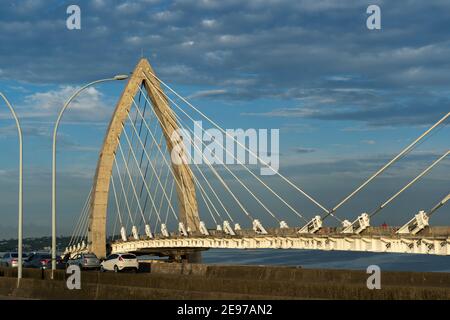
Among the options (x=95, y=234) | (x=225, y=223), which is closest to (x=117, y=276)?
(x=225, y=223)

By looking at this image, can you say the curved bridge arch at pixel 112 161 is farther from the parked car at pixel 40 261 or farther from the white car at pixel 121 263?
the white car at pixel 121 263

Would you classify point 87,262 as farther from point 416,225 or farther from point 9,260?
point 416,225

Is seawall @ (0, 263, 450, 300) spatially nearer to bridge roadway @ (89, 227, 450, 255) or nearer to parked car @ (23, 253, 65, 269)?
bridge roadway @ (89, 227, 450, 255)

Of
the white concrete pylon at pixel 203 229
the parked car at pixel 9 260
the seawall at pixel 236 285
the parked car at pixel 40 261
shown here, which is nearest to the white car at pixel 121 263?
the seawall at pixel 236 285

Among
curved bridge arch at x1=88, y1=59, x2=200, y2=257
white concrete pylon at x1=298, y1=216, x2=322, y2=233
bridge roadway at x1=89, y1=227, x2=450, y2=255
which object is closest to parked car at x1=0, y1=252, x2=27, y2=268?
curved bridge arch at x1=88, y1=59, x2=200, y2=257
